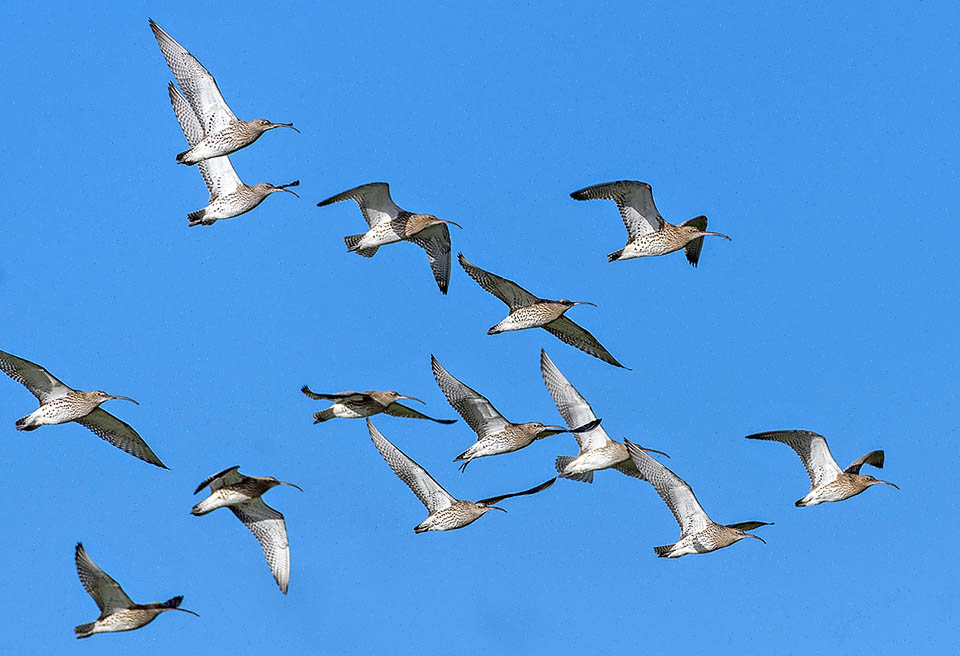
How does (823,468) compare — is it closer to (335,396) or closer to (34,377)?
(335,396)

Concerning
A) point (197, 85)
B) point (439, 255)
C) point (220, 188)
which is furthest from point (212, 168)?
point (439, 255)

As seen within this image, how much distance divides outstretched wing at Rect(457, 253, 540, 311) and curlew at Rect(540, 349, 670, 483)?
119 centimetres

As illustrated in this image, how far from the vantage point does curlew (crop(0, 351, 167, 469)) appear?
2234cm

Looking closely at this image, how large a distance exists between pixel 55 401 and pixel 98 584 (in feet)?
8.75

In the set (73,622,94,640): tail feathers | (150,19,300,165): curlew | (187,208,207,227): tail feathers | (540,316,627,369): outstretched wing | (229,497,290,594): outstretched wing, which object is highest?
(150,19,300,165): curlew

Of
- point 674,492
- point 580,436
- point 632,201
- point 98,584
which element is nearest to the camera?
point 98,584

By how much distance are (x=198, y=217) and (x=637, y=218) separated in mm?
6373

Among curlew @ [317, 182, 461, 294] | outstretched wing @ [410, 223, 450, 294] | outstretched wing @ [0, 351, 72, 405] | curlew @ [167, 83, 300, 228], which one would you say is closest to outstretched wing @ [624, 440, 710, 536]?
outstretched wing @ [410, 223, 450, 294]

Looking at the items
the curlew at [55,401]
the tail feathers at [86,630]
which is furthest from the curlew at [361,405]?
the tail feathers at [86,630]

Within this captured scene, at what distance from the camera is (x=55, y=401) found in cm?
2281

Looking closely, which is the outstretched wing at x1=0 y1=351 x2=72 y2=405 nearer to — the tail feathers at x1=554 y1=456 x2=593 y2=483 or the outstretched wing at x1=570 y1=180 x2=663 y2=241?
the tail feathers at x1=554 y1=456 x2=593 y2=483

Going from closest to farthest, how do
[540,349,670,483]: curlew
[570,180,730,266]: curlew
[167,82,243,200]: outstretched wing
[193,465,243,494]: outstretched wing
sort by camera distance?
1. [193,465,243,494]: outstretched wing
2. [570,180,730,266]: curlew
3. [540,349,670,483]: curlew
4. [167,82,243,200]: outstretched wing

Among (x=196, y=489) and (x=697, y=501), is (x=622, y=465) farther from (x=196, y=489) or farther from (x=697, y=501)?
(x=196, y=489)

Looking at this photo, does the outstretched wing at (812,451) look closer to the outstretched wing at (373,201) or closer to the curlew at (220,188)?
the outstretched wing at (373,201)
